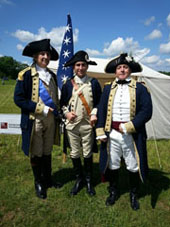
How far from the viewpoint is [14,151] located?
4.71 metres

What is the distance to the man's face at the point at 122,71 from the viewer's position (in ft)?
7.79

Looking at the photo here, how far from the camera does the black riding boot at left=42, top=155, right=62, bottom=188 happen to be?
2977mm

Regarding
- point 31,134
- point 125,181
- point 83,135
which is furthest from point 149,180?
point 31,134

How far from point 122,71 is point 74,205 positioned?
1958mm

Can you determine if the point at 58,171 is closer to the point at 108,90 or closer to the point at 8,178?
the point at 8,178

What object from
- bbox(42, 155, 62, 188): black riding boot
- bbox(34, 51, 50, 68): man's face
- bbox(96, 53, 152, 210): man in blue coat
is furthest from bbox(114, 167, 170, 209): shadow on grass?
bbox(34, 51, 50, 68): man's face

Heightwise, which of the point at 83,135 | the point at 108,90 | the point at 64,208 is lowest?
the point at 64,208

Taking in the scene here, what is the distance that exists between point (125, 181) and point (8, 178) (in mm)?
2088

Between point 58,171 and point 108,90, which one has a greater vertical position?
point 108,90

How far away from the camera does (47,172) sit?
3.06m

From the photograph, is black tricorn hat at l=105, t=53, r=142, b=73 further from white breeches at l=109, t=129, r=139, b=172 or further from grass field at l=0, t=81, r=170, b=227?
grass field at l=0, t=81, r=170, b=227

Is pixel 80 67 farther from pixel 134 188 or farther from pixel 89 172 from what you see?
pixel 134 188

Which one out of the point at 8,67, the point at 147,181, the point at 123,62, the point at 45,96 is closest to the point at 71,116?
the point at 45,96

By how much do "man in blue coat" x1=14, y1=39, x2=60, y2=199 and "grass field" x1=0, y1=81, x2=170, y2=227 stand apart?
11.1 inches
